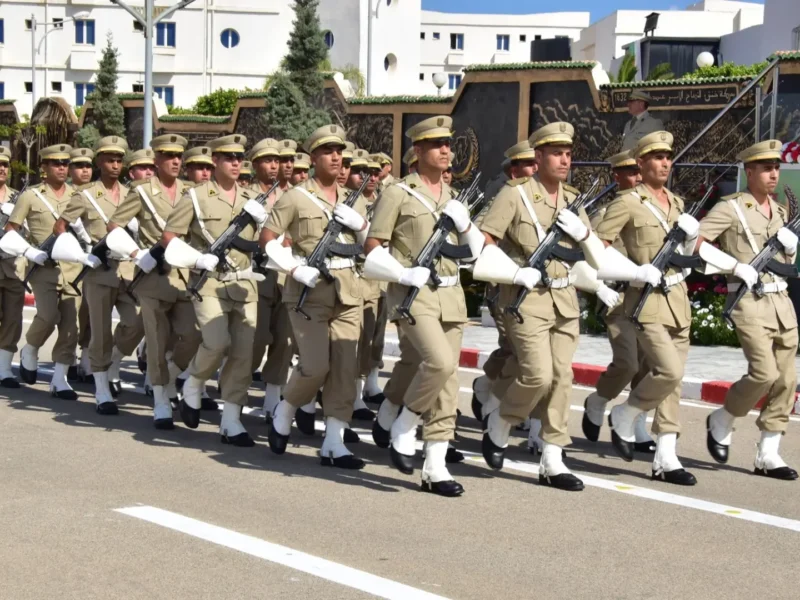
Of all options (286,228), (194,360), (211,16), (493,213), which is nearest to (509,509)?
(493,213)

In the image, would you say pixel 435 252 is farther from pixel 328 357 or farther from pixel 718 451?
pixel 718 451


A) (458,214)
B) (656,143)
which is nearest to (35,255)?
(458,214)

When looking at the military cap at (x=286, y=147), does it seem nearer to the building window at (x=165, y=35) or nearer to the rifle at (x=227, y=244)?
the rifle at (x=227, y=244)

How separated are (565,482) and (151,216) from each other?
410cm

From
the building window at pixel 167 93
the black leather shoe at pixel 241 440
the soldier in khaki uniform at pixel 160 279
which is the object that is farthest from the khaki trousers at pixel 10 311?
the building window at pixel 167 93

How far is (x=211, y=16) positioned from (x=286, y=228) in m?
57.8

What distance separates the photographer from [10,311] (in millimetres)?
12594

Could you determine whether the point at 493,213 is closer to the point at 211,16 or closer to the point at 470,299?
the point at 470,299

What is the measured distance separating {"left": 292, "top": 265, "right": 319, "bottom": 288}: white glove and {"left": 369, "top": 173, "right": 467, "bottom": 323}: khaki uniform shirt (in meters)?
0.52

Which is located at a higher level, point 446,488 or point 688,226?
point 688,226

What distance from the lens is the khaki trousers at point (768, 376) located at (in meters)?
8.59

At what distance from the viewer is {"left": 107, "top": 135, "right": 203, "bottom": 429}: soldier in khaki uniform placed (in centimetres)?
1018

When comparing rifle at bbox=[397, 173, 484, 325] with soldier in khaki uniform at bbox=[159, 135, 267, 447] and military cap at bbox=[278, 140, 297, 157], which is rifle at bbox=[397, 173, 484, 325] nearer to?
soldier in khaki uniform at bbox=[159, 135, 267, 447]

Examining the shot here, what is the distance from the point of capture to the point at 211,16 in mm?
64812
